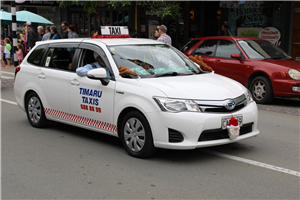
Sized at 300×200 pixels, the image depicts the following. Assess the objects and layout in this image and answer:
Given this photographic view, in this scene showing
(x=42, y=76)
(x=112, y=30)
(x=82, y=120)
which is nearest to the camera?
(x=82, y=120)

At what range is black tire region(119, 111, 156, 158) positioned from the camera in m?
5.21

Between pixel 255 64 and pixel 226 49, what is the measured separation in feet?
3.64

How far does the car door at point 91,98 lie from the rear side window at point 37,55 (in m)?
1.16

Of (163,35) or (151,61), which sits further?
(163,35)

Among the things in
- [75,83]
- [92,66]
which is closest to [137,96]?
[92,66]

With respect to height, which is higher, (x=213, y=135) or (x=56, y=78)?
(x=56, y=78)

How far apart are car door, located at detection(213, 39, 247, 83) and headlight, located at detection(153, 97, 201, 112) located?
589cm

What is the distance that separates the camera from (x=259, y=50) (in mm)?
10742

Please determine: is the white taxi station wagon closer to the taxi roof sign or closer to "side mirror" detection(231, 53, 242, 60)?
the taxi roof sign

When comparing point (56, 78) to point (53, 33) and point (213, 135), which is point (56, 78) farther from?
point (53, 33)

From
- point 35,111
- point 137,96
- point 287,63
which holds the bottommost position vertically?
point 35,111

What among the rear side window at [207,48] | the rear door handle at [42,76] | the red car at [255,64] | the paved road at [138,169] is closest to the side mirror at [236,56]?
the red car at [255,64]

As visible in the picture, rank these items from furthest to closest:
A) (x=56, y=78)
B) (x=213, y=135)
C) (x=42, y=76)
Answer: (x=42, y=76) → (x=56, y=78) → (x=213, y=135)

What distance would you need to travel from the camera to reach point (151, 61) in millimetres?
6090
